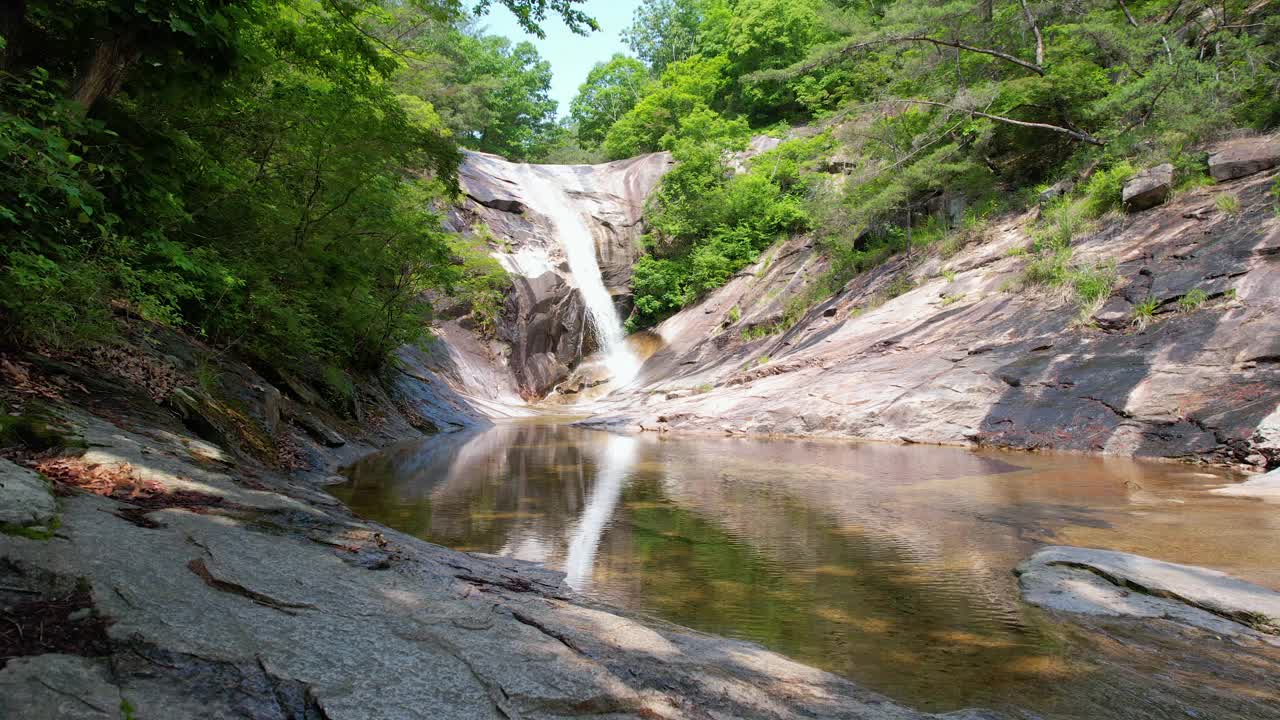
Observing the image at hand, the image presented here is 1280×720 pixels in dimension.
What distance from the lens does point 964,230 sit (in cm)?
2045

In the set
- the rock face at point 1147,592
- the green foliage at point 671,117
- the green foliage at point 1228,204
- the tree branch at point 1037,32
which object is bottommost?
the rock face at point 1147,592

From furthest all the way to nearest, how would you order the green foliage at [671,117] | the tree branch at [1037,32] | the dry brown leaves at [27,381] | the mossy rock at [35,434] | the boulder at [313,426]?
the green foliage at [671,117] → the tree branch at [1037,32] → the boulder at [313,426] → the dry brown leaves at [27,381] → the mossy rock at [35,434]

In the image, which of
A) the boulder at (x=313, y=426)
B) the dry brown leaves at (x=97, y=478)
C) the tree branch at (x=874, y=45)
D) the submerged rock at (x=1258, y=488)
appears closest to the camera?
the dry brown leaves at (x=97, y=478)

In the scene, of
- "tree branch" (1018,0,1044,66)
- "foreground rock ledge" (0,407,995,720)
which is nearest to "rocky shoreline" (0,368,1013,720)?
"foreground rock ledge" (0,407,995,720)

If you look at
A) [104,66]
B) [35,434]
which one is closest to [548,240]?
[104,66]

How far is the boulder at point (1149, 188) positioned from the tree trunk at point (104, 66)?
18.0m

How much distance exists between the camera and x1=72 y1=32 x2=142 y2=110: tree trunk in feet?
16.9

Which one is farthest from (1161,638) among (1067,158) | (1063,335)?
(1067,158)

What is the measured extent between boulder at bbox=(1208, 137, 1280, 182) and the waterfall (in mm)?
20258

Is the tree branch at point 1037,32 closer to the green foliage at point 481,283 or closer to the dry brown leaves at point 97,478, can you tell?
the green foliage at point 481,283

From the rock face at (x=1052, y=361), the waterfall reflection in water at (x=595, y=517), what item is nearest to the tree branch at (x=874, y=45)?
the rock face at (x=1052, y=361)

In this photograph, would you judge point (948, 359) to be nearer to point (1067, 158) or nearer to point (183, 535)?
point (1067, 158)

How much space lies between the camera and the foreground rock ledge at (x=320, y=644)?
1.87m

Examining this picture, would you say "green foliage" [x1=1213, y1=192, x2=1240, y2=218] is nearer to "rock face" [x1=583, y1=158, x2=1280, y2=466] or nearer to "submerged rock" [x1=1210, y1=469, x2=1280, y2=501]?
"rock face" [x1=583, y1=158, x2=1280, y2=466]
